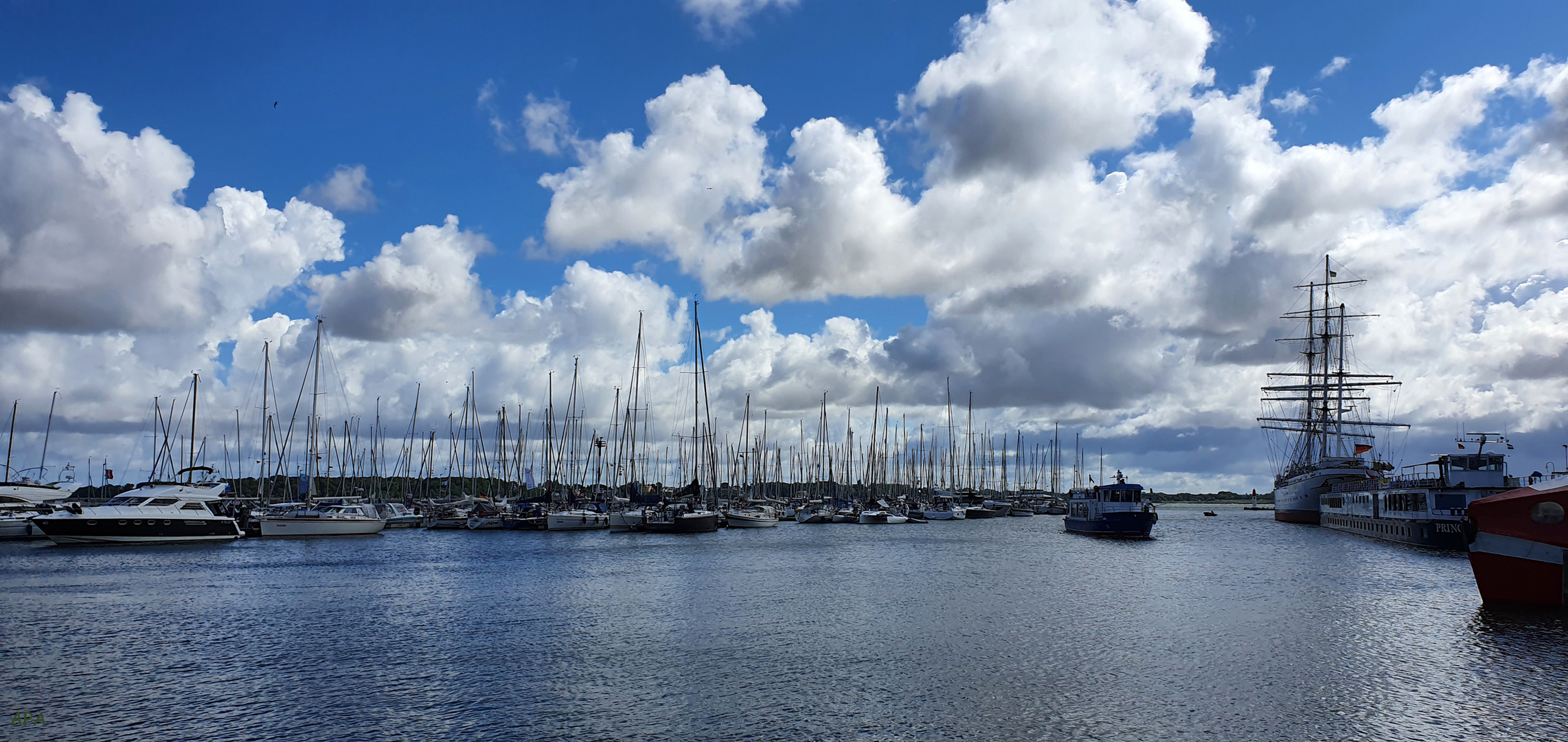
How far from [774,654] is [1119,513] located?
8329 centimetres

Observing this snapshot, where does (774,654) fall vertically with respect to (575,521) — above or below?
above

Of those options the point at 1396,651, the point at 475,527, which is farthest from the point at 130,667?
the point at 475,527

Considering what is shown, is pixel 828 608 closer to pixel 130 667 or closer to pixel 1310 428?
pixel 130 667

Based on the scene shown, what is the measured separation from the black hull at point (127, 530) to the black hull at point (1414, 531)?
11197 cm

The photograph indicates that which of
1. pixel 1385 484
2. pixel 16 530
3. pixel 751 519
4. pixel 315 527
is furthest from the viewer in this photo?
pixel 751 519

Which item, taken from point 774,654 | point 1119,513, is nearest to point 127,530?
point 774,654

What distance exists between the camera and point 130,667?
32688 millimetres

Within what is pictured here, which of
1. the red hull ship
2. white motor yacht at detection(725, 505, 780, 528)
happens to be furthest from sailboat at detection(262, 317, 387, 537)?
the red hull ship

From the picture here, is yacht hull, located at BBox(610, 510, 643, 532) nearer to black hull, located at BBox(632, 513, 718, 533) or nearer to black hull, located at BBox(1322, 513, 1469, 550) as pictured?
black hull, located at BBox(632, 513, 718, 533)

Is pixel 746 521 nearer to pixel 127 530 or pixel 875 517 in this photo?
pixel 875 517

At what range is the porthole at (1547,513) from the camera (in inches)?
1582

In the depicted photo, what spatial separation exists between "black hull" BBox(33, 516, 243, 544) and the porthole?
10400cm

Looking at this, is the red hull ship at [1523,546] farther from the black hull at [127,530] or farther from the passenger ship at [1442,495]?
the black hull at [127,530]

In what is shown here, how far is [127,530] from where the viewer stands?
8756 centimetres
